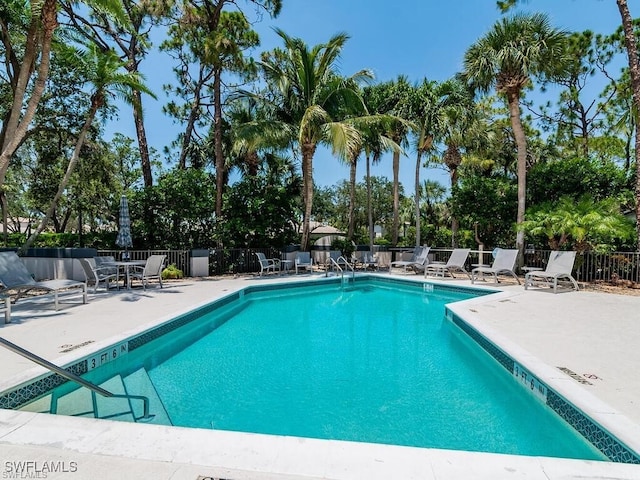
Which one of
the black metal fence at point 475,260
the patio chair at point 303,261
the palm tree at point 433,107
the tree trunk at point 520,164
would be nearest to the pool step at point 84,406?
the black metal fence at point 475,260

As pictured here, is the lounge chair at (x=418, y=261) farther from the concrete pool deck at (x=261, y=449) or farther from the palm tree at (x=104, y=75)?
the palm tree at (x=104, y=75)

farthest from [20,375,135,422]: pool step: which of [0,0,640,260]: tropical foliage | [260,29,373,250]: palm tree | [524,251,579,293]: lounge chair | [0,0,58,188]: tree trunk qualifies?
[260,29,373,250]: palm tree

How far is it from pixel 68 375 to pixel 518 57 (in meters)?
14.3

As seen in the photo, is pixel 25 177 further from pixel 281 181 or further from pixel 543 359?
pixel 543 359

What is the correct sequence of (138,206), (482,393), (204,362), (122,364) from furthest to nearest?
(138,206)
(204,362)
(122,364)
(482,393)

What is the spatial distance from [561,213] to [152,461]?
492 inches

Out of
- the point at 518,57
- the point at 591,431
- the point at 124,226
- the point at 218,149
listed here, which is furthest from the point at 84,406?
the point at 518,57

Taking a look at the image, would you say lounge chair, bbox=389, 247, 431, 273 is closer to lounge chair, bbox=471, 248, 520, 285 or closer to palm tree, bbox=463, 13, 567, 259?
lounge chair, bbox=471, 248, 520, 285

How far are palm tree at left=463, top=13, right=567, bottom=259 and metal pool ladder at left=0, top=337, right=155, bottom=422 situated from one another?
1237 cm

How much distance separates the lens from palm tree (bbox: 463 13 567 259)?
1165 cm

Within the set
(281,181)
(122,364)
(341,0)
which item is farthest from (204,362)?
(341,0)

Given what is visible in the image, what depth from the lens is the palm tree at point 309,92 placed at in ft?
44.5

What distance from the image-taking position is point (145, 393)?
386cm

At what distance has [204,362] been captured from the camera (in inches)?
196
